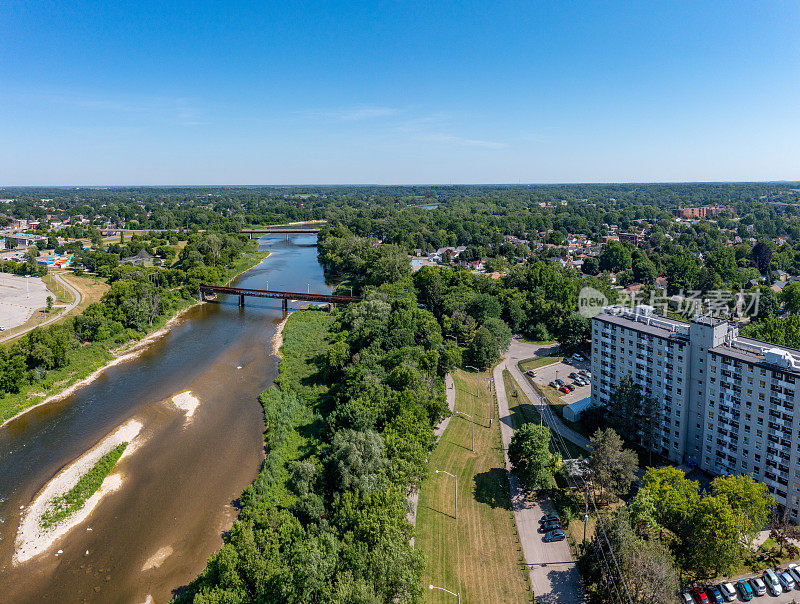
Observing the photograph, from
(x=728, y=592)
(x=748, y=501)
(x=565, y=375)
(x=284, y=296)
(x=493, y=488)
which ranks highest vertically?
(x=284, y=296)

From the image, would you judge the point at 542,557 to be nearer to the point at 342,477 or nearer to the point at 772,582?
the point at 772,582

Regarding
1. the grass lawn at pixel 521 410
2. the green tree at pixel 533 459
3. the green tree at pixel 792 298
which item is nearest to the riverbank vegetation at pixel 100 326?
the green tree at pixel 533 459

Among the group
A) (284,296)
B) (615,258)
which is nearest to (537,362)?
(284,296)

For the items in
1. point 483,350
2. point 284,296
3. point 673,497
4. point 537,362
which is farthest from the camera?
point 284,296

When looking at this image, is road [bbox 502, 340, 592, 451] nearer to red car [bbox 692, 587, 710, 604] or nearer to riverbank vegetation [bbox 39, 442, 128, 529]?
red car [bbox 692, 587, 710, 604]

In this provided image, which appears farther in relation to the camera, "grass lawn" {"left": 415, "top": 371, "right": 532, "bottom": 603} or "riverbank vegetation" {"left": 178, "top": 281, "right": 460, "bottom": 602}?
"grass lawn" {"left": 415, "top": 371, "right": 532, "bottom": 603}

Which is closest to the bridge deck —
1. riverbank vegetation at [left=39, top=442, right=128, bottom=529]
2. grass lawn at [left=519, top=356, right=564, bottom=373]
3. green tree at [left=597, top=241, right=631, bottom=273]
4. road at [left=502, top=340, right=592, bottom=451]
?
road at [left=502, top=340, right=592, bottom=451]

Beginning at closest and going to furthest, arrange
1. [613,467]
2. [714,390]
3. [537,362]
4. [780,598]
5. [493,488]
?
[780,598] → [613,467] → [493,488] → [714,390] → [537,362]
